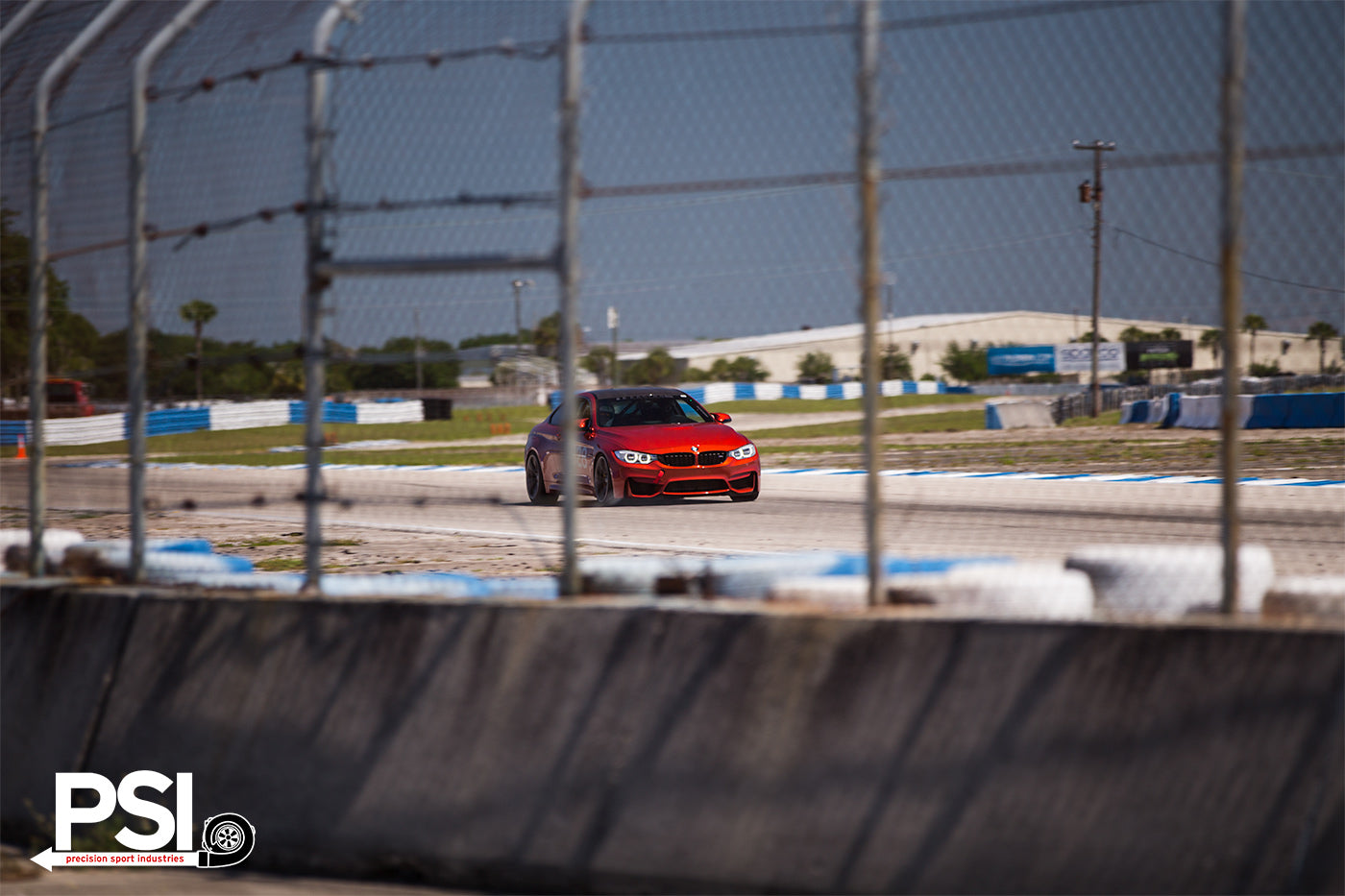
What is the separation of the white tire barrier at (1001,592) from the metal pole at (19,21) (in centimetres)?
476

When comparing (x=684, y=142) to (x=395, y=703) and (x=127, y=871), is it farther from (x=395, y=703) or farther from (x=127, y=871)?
(x=127, y=871)

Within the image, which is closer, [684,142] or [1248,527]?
[684,142]

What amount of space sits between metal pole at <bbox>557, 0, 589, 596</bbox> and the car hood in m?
9.22

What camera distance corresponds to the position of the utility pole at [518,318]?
14.5 feet

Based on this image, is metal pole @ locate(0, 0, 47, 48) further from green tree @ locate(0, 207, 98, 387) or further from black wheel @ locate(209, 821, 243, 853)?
black wheel @ locate(209, 821, 243, 853)

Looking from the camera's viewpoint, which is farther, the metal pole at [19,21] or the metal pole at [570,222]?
the metal pole at [19,21]

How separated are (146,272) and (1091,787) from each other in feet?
12.8

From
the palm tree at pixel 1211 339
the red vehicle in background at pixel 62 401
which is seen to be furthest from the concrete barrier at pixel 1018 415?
the palm tree at pixel 1211 339

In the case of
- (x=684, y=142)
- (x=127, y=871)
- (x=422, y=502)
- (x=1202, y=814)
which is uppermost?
(x=684, y=142)

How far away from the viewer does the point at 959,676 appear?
11.7 ft

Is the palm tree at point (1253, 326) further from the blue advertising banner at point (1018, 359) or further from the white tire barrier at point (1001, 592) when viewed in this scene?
the blue advertising banner at point (1018, 359)

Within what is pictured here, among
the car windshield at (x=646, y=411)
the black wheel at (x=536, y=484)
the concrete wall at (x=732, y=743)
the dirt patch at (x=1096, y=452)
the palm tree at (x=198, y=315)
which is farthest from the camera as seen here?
the dirt patch at (x=1096, y=452)

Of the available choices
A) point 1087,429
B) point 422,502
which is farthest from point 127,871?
point 1087,429

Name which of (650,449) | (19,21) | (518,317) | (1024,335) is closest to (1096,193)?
(1024,335)
